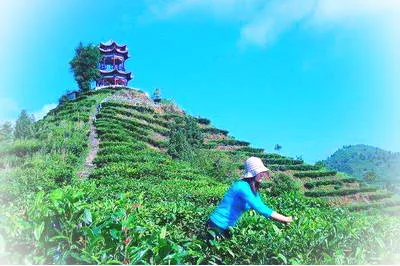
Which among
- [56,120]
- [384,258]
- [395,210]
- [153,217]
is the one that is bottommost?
[384,258]

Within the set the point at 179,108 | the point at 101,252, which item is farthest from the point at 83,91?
the point at 101,252

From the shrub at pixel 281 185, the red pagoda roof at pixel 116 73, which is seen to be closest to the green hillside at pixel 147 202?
the shrub at pixel 281 185

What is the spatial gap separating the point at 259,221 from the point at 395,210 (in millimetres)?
31613

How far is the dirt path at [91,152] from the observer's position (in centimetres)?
2538

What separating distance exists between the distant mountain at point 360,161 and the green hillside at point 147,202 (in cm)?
5818

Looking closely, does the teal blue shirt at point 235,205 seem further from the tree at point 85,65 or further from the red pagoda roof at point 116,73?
the red pagoda roof at point 116,73

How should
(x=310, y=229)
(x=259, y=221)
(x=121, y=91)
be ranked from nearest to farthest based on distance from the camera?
1. (x=310, y=229)
2. (x=259, y=221)
3. (x=121, y=91)

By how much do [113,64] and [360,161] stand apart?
272ft

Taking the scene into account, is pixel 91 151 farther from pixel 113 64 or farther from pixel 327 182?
pixel 113 64

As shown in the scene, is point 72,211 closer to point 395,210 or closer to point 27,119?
point 395,210

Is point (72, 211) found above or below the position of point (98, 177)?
below

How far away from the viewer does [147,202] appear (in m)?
9.40

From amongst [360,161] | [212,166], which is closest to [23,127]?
[212,166]

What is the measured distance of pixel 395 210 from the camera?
3334cm
